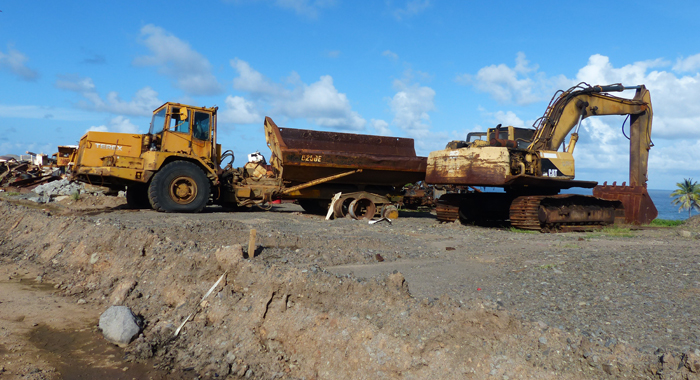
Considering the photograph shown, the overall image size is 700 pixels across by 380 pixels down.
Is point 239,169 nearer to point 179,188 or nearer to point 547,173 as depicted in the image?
point 179,188

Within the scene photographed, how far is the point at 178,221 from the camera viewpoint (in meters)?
9.55

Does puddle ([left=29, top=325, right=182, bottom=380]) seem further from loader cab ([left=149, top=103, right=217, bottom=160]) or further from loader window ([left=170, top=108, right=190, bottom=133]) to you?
loader window ([left=170, top=108, right=190, bottom=133])


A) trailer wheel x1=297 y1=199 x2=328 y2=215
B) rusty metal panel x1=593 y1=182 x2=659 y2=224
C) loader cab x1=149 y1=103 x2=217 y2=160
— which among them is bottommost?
trailer wheel x1=297 y1=199 x2=328 y2=215

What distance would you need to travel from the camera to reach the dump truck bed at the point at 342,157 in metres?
12.4

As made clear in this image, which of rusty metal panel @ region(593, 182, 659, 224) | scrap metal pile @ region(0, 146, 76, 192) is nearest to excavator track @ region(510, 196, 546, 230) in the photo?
rusty metal panel @ region(593, 182, 659, 224)

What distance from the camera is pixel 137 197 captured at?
13.0 metres

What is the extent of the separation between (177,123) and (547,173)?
8738 millimetres

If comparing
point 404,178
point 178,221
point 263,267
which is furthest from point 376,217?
point 263,267

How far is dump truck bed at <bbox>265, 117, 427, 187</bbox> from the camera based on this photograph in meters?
12.4

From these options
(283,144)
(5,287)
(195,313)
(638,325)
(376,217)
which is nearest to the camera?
(638,325)

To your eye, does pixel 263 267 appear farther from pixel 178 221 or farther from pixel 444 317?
pixel 178 221

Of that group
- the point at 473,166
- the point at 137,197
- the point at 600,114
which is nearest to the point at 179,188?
the point at 137,197

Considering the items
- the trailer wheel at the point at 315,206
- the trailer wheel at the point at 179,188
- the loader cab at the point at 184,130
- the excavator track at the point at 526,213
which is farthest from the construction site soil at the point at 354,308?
the trailer wheel at the point at 315,206

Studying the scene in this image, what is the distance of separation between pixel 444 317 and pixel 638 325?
1.48 metres
